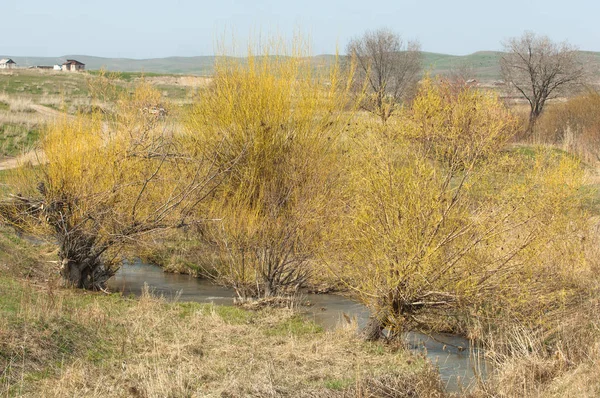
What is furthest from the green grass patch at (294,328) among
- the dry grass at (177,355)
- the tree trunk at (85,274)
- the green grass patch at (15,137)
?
the green grass patch at (15,137)

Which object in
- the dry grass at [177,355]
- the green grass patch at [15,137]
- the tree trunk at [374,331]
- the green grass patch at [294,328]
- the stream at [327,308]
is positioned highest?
the green grass patch at [15,137]

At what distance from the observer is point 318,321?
13.4 meters

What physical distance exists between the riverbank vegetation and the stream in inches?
14.4

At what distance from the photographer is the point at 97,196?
13211 millimetres

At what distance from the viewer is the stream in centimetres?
1065

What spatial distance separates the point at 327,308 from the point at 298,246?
1636 millimetres

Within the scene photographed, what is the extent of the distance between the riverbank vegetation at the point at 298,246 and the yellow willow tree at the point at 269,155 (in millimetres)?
47

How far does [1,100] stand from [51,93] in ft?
35.3

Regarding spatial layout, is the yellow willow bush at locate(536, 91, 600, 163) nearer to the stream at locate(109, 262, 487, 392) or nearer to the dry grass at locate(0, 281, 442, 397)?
the stream at locate(109, 262, 487, 392)

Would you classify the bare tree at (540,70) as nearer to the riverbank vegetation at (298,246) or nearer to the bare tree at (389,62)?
the bare tree at (389,62)

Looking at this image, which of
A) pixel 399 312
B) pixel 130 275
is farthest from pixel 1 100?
pixel 399 312

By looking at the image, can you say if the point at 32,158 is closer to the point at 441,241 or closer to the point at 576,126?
the point at 441,241

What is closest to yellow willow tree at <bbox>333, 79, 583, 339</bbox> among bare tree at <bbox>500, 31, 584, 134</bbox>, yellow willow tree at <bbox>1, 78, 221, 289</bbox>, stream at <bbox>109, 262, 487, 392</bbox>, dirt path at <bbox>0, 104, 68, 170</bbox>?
stream at <bbox>109, 262, 487, 392</bbox>

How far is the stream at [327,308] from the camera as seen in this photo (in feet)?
34.9
